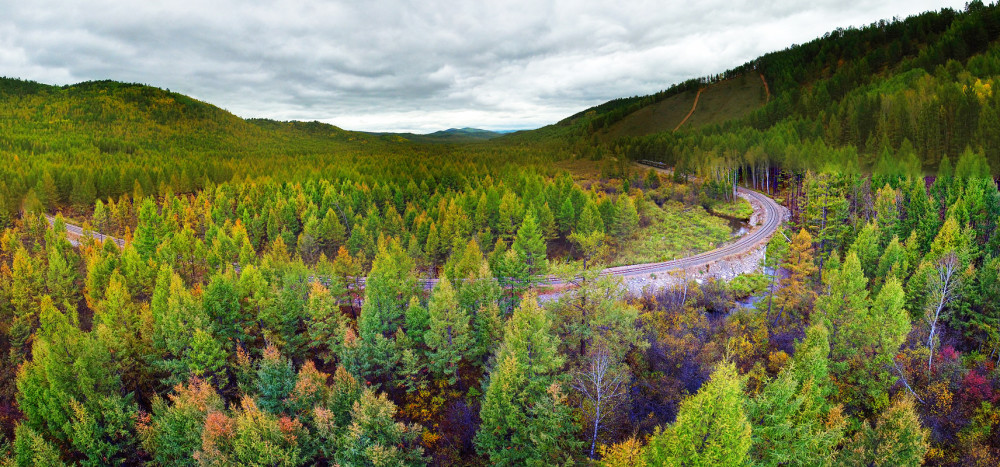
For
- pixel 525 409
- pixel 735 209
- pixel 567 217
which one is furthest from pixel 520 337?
pixel 735 209

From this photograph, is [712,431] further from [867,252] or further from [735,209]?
[735,209]

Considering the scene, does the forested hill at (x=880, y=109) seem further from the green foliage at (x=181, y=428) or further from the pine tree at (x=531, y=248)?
the green foliage at (x=181, y=428)

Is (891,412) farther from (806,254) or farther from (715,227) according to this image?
(715,227)

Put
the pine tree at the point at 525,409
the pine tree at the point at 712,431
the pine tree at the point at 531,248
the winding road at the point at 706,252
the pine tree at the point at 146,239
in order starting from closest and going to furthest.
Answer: the pine tree at the point at 712,431
the pine tree at the point at 525,409
the pine tree at the point at 531,248
the winding road at the point at 706,252
the pine tree at the point at 146,239

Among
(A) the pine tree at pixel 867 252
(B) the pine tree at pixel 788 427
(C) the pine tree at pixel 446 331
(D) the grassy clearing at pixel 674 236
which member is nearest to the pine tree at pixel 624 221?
(D) the grassy clearing at pixel 674 236

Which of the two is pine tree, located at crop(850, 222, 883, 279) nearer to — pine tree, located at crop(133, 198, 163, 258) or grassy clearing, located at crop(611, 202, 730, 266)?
grassy clearing, located at crop(611, 202, 730, 266)

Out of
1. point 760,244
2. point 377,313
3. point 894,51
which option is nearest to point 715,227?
point 760,244

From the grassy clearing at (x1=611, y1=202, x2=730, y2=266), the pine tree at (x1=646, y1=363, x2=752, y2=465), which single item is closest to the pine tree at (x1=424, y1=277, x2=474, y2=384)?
the pine tree at (x1=646, y1=363, x2=752, y2=465)
